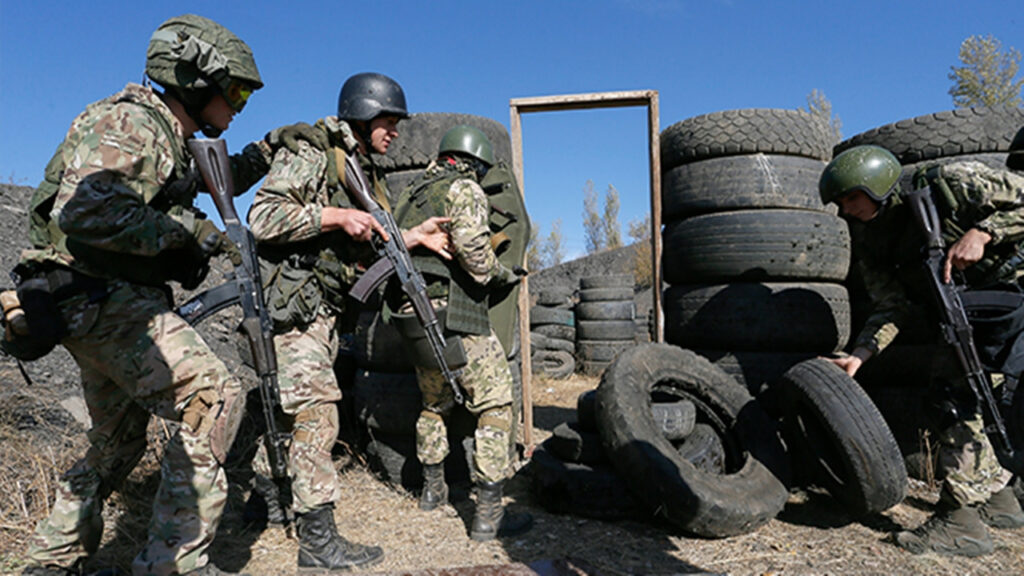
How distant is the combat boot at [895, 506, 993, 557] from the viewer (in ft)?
9.24

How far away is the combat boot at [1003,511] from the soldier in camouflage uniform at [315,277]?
3199mm

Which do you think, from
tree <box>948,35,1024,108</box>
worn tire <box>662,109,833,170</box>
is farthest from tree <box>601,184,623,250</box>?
worn tire <box>662,109,833,170</box>

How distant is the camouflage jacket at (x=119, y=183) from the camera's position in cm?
197

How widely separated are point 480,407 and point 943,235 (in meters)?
2.56

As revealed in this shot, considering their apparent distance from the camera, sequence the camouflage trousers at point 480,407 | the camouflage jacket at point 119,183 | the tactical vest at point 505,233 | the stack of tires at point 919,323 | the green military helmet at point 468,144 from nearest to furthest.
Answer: the camouflage jacket at point 119,183 < the camouflage trousers at point 480,407 < the green military helmet at point 468,144 < the tactical vest at point 505,233 < the stack of tires at point 919,323

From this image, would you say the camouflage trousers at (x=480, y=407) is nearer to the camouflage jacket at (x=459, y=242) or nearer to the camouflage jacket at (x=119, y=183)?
the camouflage jacket at (x=459, y=242)

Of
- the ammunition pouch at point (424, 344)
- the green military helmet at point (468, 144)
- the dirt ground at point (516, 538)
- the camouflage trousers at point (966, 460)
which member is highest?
the green military helmet at point (468, 144)

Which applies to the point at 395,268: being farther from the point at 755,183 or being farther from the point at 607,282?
the point at 607,282

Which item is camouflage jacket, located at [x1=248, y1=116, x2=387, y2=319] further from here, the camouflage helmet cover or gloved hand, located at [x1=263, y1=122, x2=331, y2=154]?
the camouflage helmet cover

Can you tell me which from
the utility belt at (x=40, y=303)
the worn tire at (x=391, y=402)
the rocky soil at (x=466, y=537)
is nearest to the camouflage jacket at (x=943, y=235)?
the rocky soil at (x=466, y=537)

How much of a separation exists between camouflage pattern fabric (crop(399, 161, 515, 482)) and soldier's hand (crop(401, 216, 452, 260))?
0.18 ft

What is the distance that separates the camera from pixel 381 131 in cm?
313

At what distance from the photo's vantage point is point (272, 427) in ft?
8.39

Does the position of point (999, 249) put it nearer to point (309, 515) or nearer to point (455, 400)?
point (455, 400)
